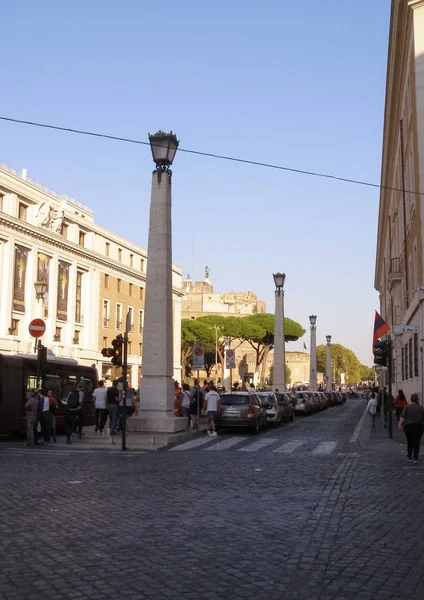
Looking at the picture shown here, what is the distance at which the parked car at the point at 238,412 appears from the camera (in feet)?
79.2

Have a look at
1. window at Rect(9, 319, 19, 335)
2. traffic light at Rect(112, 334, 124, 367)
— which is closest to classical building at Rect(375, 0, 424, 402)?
traffic light at Rect(112, 334, 124, 367)

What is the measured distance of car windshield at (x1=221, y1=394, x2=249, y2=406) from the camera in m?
24.5

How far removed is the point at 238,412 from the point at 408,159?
15.3 meters

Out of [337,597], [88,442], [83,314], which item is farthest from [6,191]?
[337,597]

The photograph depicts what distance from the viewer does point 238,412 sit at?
2417 centimetres

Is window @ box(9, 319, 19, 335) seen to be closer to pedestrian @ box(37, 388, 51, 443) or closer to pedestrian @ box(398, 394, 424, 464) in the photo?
pedestrian @ box(37, 388, 51, 443)

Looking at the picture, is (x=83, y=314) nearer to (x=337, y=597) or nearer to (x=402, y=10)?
(x=402, y=10)

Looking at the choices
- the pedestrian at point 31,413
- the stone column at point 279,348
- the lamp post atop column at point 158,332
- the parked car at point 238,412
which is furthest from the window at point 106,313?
the pedestrian at point 31,413

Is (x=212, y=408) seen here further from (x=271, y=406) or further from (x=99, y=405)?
(x=271, y=406)

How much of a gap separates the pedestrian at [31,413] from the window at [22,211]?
128 feet

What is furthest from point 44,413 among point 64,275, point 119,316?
point 119,316

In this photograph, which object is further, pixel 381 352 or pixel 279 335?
pixel 279 335

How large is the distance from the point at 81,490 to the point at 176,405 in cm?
1499

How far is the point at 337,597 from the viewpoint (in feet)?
17.6
